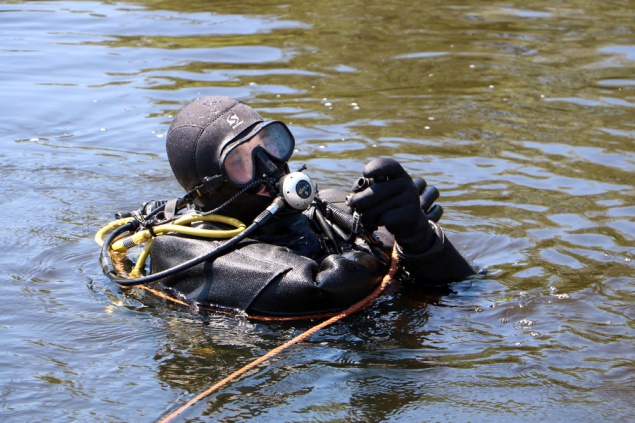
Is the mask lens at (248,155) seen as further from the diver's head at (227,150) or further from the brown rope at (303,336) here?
the brown rope at (303,336)

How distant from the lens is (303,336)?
4051mm

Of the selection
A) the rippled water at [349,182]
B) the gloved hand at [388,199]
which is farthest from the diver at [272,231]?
the rippled water at [349,182]

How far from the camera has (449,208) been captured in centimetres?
592

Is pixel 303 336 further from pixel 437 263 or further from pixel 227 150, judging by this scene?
pixel 227 150

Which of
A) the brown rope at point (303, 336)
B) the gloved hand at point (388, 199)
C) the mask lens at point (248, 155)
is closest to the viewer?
the brown rope at point (303, 336)

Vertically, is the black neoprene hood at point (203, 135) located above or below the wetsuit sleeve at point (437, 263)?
above

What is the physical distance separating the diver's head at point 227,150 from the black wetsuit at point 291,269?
22 centimetres

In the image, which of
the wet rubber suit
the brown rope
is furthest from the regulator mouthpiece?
the brown rope

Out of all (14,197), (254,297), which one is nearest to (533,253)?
(254,297)

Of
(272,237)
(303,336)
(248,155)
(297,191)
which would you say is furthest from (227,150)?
(303,336)

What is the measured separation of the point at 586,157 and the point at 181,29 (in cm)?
593

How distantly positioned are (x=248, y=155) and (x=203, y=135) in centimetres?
24

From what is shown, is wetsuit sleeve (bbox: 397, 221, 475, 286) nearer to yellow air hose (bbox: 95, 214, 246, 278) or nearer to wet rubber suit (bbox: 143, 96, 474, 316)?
wet rubber suit (bbox: 143, 96, 474, 316)

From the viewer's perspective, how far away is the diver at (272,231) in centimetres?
405
